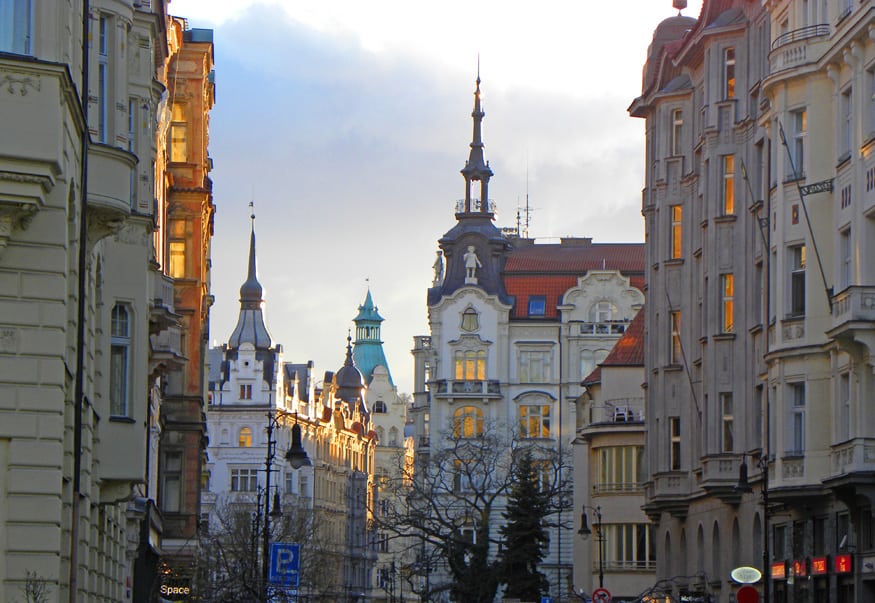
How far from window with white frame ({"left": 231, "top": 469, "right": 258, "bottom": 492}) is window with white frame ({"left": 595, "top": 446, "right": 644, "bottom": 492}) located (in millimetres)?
69951

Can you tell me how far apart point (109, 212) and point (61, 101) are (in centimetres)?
438

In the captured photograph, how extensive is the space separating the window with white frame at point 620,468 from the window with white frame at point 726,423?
23.3 m

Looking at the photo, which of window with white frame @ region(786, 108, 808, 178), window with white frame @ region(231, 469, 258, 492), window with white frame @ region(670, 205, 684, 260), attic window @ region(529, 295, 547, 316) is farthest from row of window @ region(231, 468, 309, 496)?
window with white frame @ region(786, 108, 808, 178)

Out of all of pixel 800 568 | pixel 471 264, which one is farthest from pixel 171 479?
pixel 471 264

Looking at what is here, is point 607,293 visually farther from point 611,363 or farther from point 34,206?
point 34,206

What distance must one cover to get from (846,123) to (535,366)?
78.4m

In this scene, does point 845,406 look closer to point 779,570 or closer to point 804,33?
point 779,570

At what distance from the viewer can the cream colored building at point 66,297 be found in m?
18.4

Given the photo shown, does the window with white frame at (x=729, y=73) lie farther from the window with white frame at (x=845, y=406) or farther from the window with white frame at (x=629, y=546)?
the window with white frame at (x=629, y=546)

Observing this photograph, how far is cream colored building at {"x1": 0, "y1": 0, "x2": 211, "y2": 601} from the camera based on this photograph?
18.4 m

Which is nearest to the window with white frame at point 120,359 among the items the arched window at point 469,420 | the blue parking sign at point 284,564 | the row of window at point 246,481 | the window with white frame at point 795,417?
the blue parking sign at point 284,564

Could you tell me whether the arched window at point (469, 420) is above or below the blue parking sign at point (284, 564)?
above

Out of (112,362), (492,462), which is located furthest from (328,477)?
(112,362)

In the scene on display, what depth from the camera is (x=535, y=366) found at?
115688 millimetres
